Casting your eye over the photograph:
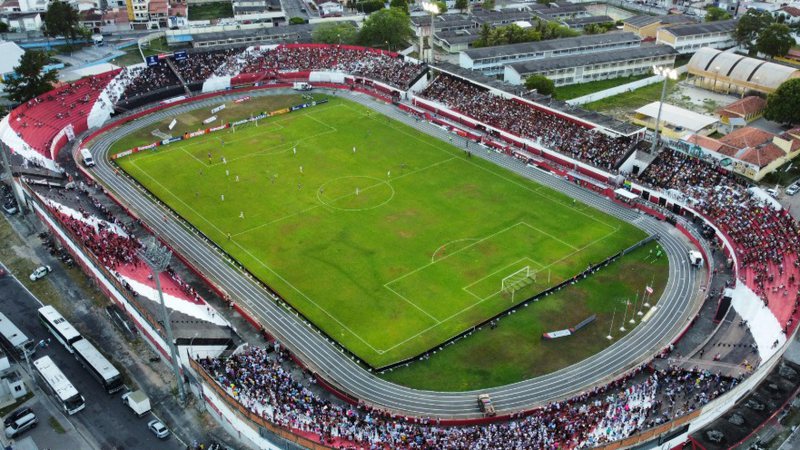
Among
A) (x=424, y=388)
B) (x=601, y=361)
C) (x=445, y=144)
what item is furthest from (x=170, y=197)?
(x=601, y=361)

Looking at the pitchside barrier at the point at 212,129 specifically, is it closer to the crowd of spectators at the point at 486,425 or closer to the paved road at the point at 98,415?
the paved road at the point at 98,415

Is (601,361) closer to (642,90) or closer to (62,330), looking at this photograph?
(62,330)

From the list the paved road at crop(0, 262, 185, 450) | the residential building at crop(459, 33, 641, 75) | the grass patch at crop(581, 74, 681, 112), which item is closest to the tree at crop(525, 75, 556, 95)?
the grass patch at crop(581, 74, 681, 112)

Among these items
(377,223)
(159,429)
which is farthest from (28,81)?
(159,429)

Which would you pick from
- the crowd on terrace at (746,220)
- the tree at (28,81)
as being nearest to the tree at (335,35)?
the tree at (28,81)

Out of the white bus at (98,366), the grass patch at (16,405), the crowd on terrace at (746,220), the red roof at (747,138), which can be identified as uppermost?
the red roof at (747,138)
